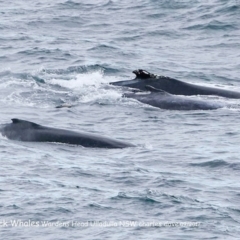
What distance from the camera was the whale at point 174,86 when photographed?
2680cm

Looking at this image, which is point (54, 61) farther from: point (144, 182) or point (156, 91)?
point (144, 182)

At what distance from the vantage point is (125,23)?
40.5 metres

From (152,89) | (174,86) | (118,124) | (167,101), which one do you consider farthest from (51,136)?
(174,86)

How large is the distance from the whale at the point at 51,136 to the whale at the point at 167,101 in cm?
464

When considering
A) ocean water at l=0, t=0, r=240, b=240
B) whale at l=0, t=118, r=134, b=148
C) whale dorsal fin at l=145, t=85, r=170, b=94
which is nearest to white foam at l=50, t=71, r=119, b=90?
ocean water at l=0, t=0, r=240, b=240

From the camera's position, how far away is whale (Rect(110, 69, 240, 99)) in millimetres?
26795

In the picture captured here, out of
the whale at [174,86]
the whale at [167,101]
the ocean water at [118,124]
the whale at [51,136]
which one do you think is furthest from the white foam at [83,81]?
the whale at [51,136]

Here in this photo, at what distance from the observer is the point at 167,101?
25750mm

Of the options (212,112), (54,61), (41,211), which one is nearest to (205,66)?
(54,61)

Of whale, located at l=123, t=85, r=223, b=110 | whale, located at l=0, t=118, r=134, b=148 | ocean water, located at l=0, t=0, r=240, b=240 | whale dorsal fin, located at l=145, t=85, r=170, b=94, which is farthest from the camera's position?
whale dorsal fin, located at l=145, t=85, r=170, b=94

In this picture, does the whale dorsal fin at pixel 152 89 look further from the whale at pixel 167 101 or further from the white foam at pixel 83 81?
the white foam at pixel 83 81

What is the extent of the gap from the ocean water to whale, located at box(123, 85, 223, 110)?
0.42 metres

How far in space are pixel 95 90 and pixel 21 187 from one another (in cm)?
1059

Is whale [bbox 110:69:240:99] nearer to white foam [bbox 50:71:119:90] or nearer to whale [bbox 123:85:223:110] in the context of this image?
whale [bbox 123:85:223:110]
